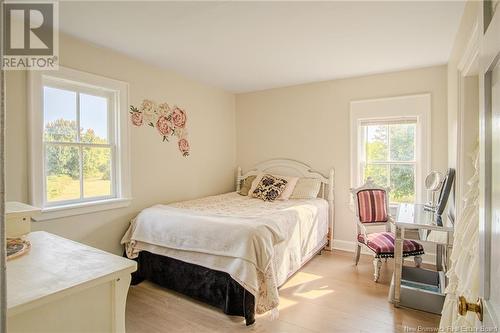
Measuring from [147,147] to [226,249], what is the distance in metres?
1.70

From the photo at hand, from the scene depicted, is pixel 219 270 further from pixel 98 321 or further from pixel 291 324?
pixel 98 321

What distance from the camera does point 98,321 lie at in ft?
3.23

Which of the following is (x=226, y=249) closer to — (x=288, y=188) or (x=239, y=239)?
(x=239, y=239)

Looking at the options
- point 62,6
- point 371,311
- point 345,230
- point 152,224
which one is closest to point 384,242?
point 371,311

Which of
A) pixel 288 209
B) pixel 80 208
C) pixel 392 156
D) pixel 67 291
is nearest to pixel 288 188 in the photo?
pixel 288 209

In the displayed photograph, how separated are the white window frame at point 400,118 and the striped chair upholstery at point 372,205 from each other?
56cm

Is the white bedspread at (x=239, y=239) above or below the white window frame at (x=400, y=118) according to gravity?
below

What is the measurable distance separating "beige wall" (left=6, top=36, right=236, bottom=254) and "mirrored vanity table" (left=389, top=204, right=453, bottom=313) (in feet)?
8.43

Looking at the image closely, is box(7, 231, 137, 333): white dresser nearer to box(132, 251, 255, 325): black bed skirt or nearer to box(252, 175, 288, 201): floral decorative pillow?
box(132, 251, 255, 325): black bed skirt

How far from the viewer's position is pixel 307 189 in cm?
387

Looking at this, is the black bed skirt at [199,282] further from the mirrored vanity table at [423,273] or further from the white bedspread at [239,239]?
the mirrored vanity table at [423,273]

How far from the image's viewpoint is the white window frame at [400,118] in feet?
11.0

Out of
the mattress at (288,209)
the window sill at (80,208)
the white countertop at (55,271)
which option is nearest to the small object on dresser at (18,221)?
the white countertop at (55,271)

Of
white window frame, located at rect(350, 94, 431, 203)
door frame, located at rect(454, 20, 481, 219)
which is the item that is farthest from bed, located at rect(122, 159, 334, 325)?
door frame, located at rect(454, 20, 481, 219)
